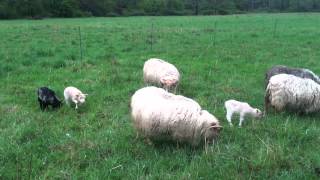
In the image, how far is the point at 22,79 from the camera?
13.3 meters

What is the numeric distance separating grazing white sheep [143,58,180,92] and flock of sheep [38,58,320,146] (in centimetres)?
2

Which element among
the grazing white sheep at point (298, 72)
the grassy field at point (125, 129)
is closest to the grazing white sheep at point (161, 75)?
the grassy field at point (125, 129)

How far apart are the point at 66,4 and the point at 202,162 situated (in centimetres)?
6924

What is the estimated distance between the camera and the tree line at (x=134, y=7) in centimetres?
6812

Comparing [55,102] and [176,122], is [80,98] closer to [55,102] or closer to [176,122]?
[55,102]

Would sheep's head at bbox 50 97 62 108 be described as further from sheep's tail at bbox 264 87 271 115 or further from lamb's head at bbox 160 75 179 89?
sheep's tail at bbox 264 87 271 115

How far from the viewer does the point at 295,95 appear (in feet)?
31.8

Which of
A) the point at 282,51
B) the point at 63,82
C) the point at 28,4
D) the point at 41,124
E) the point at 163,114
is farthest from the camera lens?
the point at 28,4

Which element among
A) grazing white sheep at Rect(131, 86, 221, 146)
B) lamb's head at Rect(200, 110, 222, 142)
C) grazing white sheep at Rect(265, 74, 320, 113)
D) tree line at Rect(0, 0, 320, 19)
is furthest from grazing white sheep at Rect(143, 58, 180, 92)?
tree line at Rect(0, 0, 320, 19)

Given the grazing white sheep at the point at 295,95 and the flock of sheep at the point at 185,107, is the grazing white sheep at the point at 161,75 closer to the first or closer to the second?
the flock of sheep at the point at 185,107

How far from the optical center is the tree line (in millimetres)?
68125

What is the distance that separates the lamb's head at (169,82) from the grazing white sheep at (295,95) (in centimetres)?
240

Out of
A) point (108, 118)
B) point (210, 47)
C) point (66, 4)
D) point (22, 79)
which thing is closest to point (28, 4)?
point (66, 4)

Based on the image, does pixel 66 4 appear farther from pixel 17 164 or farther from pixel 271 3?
pixel 17 164
